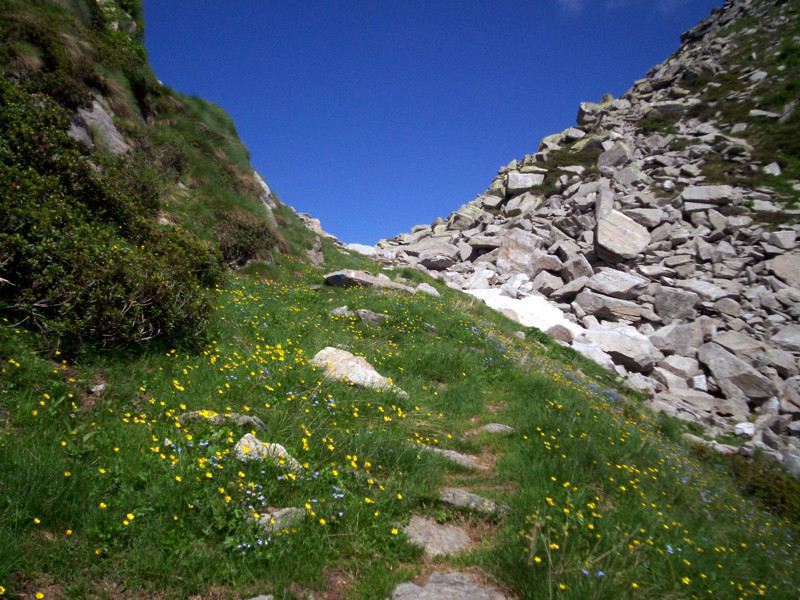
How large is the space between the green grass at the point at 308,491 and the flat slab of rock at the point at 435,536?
0.13m

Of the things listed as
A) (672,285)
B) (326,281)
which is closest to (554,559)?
(326,281)

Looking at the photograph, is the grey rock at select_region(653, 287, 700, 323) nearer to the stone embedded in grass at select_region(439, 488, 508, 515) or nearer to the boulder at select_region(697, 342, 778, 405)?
the boulder at select_region(697, 342, 778, 405)

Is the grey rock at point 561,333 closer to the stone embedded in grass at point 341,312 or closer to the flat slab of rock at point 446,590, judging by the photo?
the stone embedded in grass at point 341,312

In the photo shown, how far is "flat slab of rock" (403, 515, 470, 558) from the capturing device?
394cm

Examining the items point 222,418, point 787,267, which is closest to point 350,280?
point 222,418

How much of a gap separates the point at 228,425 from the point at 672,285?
2964cm

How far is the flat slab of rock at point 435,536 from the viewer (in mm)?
3938

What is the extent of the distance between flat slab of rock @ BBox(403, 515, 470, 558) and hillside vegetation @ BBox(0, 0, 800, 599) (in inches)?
4.3

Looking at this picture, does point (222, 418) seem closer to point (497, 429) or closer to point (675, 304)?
point (497, 429)

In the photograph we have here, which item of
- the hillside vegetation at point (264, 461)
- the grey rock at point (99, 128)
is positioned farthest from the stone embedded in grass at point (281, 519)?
the grey rock at point (99, 128)

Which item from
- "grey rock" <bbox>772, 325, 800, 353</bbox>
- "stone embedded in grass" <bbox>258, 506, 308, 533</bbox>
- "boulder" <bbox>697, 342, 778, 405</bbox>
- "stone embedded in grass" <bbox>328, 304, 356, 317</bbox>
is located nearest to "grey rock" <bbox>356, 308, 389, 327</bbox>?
"stone embedded in grass" <bbox>328, 304, 356, 317</bbox>

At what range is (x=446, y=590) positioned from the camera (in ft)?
11.1

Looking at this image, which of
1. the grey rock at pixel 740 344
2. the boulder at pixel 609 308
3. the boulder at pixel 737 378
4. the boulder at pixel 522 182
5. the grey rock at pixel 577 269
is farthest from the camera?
the boulder at pixel 522 182

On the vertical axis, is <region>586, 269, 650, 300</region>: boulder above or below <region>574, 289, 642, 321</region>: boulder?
above
